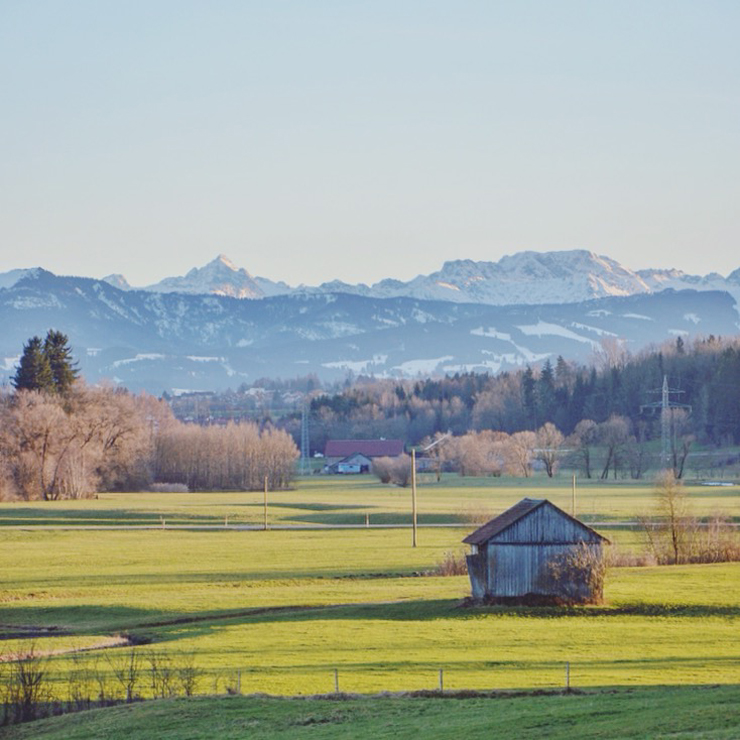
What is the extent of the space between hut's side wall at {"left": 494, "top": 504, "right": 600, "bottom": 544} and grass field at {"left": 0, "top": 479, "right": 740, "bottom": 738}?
10.2 ft

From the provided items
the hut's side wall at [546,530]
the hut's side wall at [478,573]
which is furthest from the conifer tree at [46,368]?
the hut's side wall at [546,530]

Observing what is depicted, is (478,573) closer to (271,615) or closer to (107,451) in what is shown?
(271,615)

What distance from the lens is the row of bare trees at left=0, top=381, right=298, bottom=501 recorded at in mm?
140125

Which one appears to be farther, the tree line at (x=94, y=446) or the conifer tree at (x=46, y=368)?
the conifer tree at (x=46, y=368)

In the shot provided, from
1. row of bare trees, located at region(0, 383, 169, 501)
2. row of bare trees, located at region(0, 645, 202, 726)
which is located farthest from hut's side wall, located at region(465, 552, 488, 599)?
row of bare trees, located at region(0, 383, 169, 501)

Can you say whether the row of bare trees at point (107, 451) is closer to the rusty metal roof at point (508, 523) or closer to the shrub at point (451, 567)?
the shrub at point (451, 567)

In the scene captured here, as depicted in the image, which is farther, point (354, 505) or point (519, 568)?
point (354, 505)

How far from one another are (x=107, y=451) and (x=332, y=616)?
343 feet

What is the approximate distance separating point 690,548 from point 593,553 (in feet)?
68.2

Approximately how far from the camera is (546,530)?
206ft

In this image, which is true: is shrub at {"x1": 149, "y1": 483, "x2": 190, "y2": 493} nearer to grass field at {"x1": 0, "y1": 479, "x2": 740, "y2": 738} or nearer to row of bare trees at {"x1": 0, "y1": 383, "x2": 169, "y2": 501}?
row of bare trees at {"x1": 0, "y1": 383, "x2": 169, "y2": 501}

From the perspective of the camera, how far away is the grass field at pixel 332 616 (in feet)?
133

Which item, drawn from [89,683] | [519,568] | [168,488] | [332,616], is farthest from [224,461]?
[89,683]

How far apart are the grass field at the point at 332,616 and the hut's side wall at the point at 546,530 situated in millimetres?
3117
